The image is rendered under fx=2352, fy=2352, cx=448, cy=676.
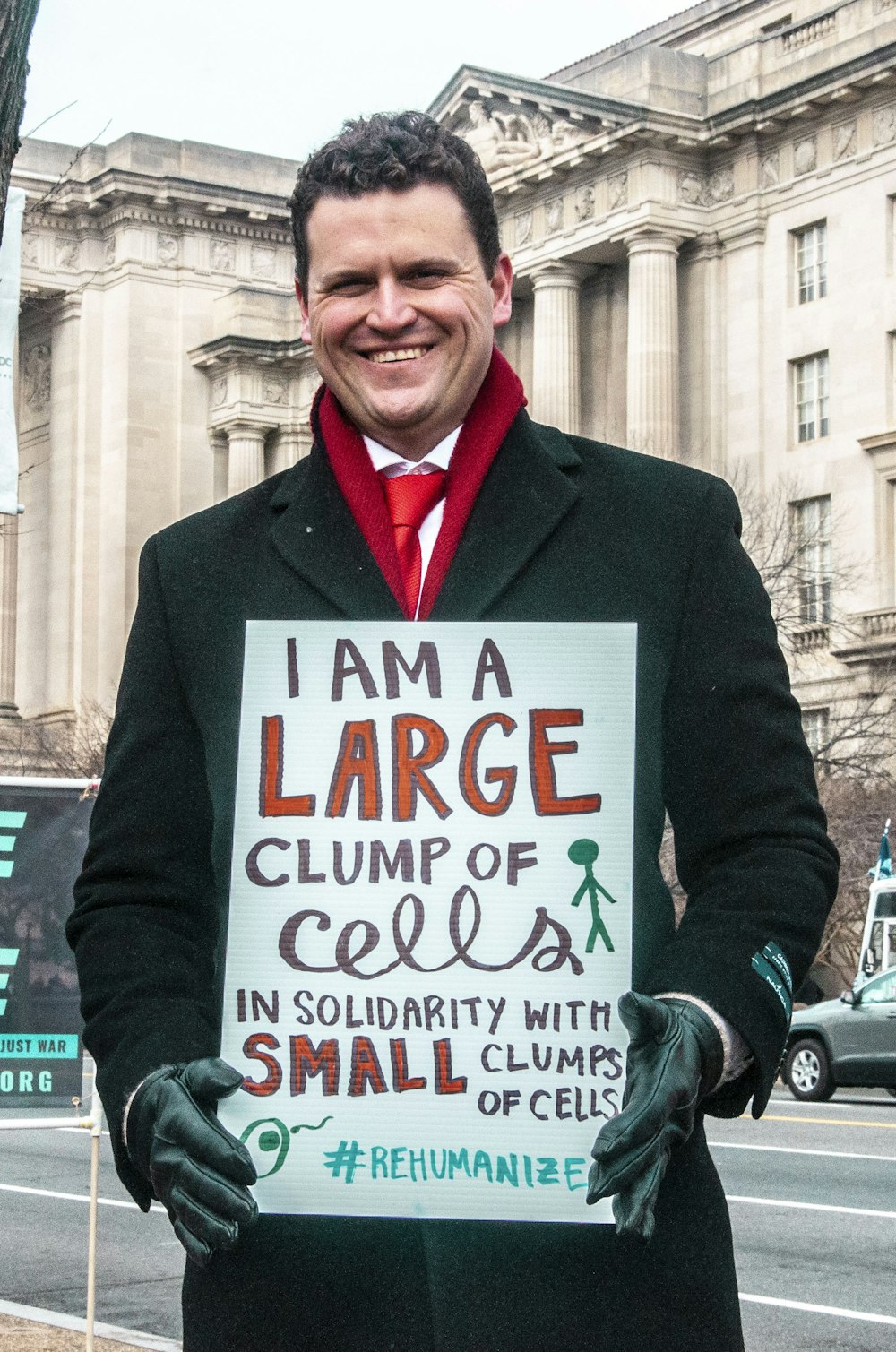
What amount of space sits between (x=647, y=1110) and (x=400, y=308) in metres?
0.97

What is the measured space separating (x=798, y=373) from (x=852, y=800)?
56.2 ft

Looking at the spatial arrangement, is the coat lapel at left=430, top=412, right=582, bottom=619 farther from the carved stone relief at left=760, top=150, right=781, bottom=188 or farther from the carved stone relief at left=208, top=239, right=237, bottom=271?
the carved stone relief at left=208, top=239, right=237, bottom=271

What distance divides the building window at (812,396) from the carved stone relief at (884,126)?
465 centimetres

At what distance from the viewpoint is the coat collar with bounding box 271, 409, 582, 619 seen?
2.66 metres

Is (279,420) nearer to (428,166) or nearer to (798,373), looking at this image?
(798,373)

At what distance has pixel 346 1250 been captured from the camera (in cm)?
253

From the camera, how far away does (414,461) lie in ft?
9.11

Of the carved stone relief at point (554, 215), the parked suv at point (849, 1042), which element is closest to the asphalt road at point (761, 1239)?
the parked suv at point (849, 1042)

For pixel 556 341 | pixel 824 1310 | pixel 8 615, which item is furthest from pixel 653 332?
pixel 824 1310

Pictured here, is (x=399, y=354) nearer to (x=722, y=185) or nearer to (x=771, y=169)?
(x=771, y=169)

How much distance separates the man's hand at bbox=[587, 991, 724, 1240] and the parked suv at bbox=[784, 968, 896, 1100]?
20.1m

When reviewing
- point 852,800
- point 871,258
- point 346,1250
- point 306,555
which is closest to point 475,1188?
point 346,1250

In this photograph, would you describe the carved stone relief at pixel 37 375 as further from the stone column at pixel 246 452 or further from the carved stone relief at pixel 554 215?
the carved stone relief at pixel 554 215

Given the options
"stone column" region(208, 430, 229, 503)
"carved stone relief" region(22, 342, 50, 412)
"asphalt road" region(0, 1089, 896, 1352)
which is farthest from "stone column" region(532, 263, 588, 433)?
"asphalt road" region(0, 1089, 896, 1352)
